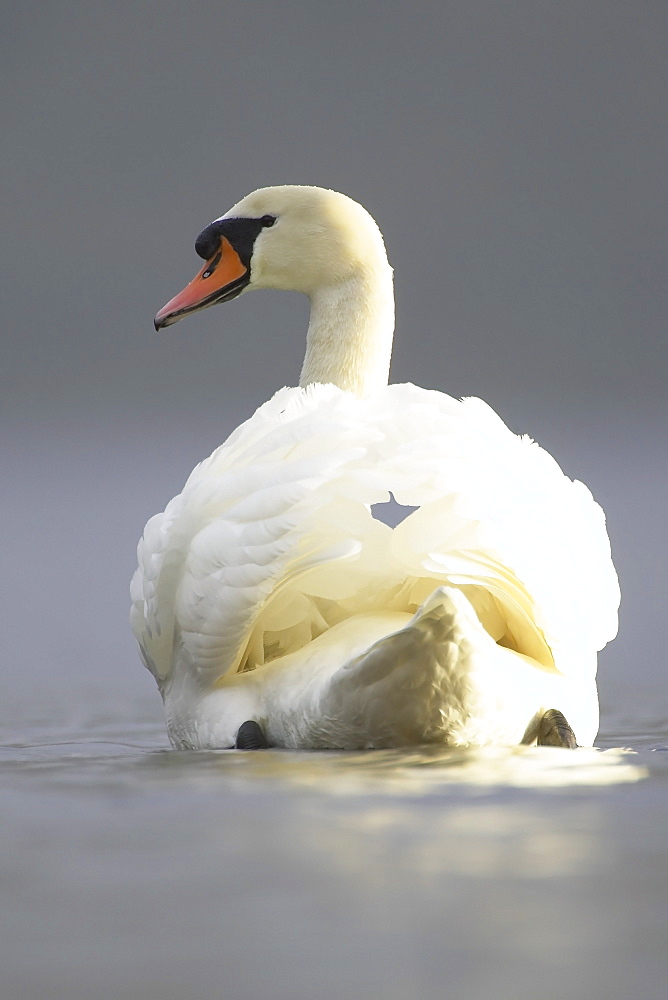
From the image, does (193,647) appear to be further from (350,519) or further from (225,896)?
(225,896)

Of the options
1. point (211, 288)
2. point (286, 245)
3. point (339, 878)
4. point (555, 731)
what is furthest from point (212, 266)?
point (339, 878)

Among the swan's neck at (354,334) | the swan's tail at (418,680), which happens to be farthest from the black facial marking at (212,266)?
the swan's tail at (418,680)

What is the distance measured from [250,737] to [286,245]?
3.42 feet

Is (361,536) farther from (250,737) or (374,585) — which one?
(250,737)

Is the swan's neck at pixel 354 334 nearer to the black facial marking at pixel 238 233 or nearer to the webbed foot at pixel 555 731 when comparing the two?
the black facial marking at pixel 238 233

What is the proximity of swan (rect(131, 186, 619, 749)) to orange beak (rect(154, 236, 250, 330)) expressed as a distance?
84 centimetres

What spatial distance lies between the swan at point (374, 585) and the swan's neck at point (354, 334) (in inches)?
22.4

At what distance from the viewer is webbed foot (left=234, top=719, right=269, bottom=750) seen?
1.76 meters

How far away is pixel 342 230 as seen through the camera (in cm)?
246

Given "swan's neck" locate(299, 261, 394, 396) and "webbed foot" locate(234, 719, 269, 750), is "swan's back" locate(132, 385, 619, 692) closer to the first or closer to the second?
"webbed foot" locate(234, 719, 269, 750)

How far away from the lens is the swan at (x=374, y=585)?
62.1 inches

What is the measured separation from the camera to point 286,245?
2.52 metres

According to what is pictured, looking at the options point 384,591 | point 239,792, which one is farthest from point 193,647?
point 239,792

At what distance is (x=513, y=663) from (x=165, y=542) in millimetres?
444
